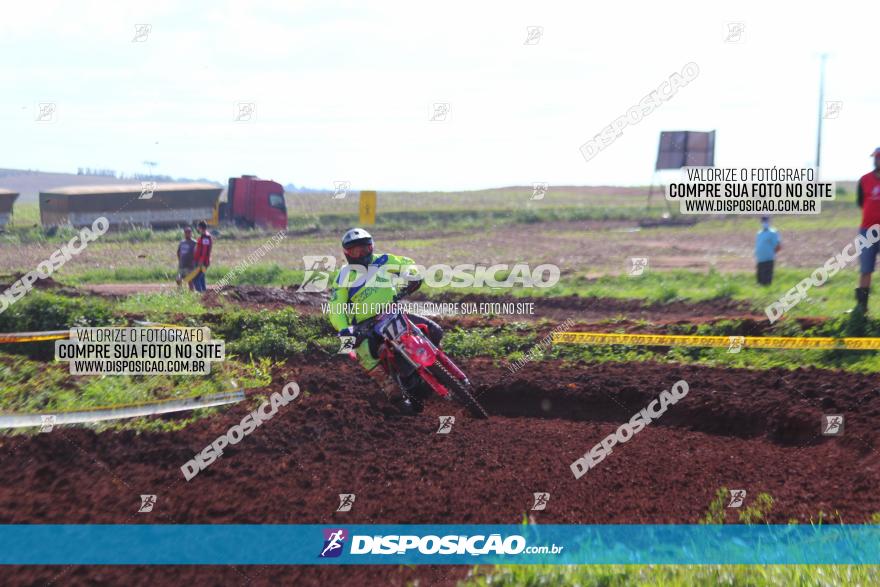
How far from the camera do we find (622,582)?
15.8 ft

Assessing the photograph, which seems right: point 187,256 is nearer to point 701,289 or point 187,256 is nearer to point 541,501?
point 701,289

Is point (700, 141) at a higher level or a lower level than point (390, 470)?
higher

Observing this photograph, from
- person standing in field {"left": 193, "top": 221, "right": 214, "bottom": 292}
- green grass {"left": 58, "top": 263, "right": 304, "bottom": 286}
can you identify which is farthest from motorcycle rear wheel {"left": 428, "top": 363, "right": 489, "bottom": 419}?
green grass {"left": 58, "top": 263, "right": 304, "bottom": 286}

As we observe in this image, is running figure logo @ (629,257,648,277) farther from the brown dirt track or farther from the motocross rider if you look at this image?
the motocross rider

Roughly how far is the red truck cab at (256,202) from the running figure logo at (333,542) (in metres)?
38.0

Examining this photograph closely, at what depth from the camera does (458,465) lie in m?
7.40

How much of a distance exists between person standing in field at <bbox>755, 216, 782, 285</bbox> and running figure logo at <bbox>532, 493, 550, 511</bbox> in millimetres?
13639

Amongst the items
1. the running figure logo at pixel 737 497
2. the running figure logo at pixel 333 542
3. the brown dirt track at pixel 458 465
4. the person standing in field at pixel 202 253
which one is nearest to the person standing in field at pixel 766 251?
the brown dirt track at pixel 458 465

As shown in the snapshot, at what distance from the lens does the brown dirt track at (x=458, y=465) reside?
6.29 meters

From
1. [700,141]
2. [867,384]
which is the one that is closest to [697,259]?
[700,141]

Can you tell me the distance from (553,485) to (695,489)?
112 centimetres

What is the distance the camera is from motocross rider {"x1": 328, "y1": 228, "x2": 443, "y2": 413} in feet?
30.5

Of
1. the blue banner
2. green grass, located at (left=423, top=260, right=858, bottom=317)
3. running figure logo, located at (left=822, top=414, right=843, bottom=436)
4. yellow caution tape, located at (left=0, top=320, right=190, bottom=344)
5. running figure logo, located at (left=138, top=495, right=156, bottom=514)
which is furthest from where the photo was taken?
green grass, located at (left=423, top=260, right=858, bottom=317)

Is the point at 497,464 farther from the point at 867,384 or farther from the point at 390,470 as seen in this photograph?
the point at 867,384
